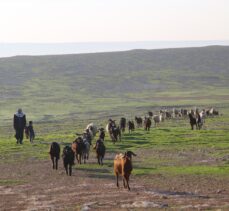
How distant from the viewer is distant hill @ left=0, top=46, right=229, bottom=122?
382 ft

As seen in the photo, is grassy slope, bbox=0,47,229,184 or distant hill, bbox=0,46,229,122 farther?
distant hill, bbox=0,46,229,122

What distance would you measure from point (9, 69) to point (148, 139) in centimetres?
13051

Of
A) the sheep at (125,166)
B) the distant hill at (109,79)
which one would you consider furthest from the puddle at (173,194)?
the distant hill at (109,79)

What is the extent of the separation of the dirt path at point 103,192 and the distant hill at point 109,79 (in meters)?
69.8

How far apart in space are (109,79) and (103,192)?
129 metres

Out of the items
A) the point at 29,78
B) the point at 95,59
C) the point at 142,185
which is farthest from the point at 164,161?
the point at 95,59

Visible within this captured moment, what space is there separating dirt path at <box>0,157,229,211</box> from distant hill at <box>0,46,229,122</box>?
229 ft

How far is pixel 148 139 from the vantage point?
1564 inches

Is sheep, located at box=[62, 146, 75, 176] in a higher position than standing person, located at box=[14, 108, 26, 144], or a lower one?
lower

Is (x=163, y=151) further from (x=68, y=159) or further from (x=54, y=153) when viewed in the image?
(x=68, y=159)

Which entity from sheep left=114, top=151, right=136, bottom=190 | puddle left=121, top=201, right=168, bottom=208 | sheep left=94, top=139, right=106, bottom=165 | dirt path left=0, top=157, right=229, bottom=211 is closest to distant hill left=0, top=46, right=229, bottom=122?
sheep left=94, top=139, right=106, bottom=165

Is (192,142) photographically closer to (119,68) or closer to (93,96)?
(93,96)

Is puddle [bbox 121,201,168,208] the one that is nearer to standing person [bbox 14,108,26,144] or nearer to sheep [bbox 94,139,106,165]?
sheep [bbox 94,139,106,165]

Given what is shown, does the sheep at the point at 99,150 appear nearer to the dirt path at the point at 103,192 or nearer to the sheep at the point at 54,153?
the sheep at the point at 54,153
